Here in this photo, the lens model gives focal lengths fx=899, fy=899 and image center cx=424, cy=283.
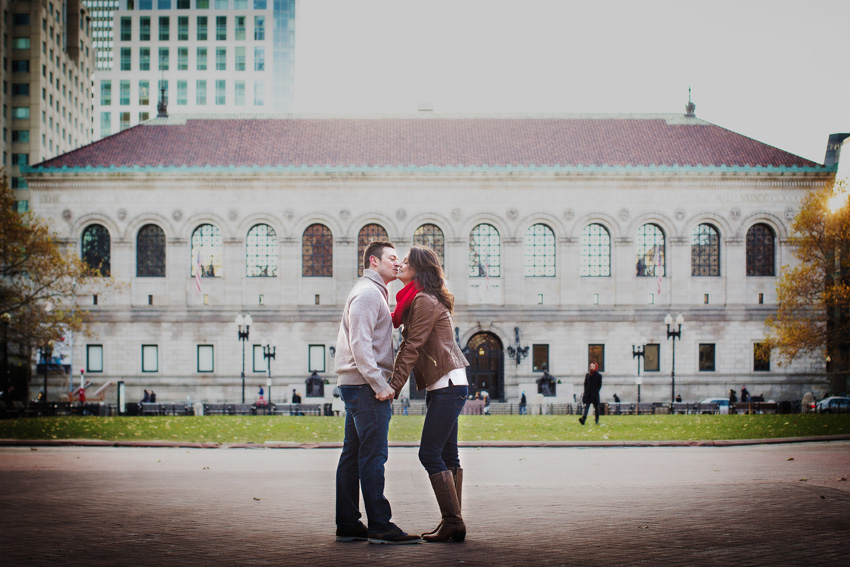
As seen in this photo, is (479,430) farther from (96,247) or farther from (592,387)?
(96,247)

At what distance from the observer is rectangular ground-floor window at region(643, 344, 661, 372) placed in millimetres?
48438

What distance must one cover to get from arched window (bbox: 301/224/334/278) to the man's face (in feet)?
134

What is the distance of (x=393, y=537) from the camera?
802 centimetres

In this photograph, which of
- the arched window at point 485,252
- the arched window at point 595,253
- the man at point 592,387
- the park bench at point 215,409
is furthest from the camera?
the arched window at point 595,253

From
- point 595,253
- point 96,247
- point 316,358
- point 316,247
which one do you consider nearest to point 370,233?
point 316,247

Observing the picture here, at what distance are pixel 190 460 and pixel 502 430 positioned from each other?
10.4m

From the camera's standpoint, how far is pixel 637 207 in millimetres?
49062

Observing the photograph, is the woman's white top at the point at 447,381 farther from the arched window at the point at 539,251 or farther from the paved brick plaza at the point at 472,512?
the arched window at the point at 539,251

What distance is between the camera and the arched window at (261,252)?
49219mm

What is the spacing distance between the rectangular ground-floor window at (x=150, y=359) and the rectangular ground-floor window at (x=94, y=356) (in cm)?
235

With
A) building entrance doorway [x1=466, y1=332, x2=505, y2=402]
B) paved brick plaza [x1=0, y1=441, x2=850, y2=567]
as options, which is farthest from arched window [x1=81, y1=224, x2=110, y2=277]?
paved brick plaza [x1=0, y1=441, x2=850, y2=567]

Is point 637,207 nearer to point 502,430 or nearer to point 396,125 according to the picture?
point 396,125

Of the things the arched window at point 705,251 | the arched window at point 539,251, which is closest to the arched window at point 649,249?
the arched window at point 705,251

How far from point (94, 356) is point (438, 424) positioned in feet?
146
